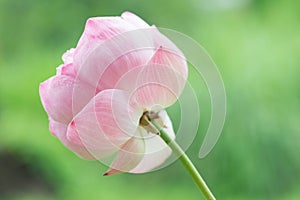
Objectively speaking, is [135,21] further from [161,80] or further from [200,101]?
[200,101]

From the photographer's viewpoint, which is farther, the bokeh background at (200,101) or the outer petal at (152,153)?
the bokeh background at (200,101)

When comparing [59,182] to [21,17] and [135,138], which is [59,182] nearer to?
[21,17]

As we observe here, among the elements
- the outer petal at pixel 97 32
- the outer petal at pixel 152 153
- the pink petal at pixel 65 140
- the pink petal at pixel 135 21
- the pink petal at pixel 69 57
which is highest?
the pink petal at pixel 135 21

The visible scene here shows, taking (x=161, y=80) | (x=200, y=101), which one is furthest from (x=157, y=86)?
(x=200, y=101)

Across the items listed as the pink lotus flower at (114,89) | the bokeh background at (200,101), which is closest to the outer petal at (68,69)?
the pink lotus flower at (114,89)

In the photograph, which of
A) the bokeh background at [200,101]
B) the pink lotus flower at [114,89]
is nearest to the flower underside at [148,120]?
the pink lotus flower at [114,89]

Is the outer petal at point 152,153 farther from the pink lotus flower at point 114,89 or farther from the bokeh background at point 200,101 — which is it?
the bokeh background at point 200,101

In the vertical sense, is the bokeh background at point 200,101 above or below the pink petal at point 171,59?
below
